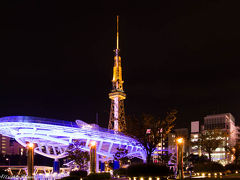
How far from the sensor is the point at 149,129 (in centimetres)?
3341

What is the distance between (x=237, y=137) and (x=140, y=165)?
458 feet

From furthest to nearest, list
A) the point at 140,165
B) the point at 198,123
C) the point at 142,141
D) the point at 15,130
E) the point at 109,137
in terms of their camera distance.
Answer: the point at 198,123 < the point at 109,137 < the point at 15,130 < the point at 142,141 < the point at 140,165

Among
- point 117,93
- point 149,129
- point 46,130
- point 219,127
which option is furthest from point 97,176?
point 219,127

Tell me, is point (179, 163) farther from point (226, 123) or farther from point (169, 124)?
Result: point (226, 123)

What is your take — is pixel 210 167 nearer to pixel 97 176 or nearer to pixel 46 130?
pixel 97 176

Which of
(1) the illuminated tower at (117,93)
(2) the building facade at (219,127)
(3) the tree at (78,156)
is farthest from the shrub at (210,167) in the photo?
(2) the building facade at (219,127)

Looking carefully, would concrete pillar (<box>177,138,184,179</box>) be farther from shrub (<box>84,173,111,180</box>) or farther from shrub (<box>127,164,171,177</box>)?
shrub (<box>84,173,111,180</box>)

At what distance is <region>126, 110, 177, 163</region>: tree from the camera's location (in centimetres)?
3259

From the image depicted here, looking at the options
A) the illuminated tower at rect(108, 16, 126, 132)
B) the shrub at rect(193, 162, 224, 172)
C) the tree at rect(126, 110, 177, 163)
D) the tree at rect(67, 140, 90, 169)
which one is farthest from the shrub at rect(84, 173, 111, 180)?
the illuminated tower at rect(108, 16, 126, 132)

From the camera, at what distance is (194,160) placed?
192 ft

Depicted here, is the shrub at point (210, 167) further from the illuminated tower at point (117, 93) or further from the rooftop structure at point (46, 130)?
the illuminated tower at point (117, 93)

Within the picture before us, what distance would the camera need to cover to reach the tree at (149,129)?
107 feet

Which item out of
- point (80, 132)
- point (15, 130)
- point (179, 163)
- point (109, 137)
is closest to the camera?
point (179, 163)

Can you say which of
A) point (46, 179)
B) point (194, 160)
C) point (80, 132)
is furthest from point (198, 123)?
point (46, 179)
